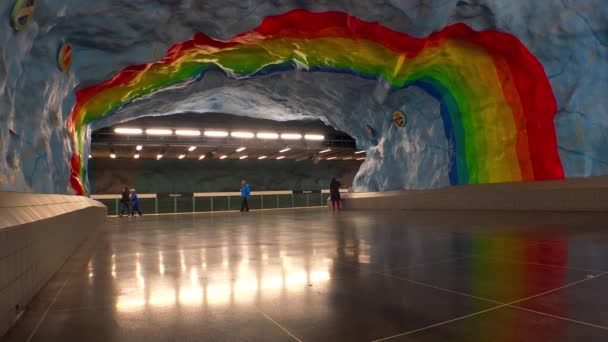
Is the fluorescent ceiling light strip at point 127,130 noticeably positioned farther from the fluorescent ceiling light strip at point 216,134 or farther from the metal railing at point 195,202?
the metal railing at point 195,202

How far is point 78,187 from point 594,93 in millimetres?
14351

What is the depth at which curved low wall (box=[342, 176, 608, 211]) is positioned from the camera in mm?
9266

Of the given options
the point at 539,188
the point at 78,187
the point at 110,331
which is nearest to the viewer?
the point at 110,331

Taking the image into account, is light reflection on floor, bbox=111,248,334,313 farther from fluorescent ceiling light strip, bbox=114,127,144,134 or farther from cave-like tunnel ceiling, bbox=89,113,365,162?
cave-like tunnel ceiling, bbox=89,113,365,162

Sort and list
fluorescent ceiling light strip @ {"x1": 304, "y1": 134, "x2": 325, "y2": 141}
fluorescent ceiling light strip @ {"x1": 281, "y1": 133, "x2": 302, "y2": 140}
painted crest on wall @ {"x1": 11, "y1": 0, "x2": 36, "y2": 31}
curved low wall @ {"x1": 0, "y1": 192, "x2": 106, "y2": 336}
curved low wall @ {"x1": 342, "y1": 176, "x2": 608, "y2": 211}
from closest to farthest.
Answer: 1. curved low wall @ {"x1": 0, "y1": 192, "x2": 106, "y2": 336}
2. painted crest on wall @ {"x1": 11, "y1": 0, "x2": 36, "y2": 31}
3. curved low wall @ {"x1": 342, "y1": 176, "x2": 608, "y2": 211}
4. fluorescent ceiling light strip @ {"x1": 281, "y1": 133, "x2": 302, "y2": 140}
5. fluorescent ceiling light strip @ {"x1": 304, "y1": 134, "x2": 325, "y2": 141}

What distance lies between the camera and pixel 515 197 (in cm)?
1075

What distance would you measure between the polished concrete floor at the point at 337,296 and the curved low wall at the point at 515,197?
5.79 meters

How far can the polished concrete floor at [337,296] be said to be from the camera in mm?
1981

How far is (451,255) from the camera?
401cm

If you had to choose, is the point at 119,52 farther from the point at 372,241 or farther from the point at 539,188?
the point at 539,188

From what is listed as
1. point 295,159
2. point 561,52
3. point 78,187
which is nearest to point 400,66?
point 561,52

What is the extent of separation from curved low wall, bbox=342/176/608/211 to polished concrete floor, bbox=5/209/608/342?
5.79m

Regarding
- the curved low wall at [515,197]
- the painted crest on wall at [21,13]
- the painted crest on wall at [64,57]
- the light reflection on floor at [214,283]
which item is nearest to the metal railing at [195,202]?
the curved low wall at [515,197]

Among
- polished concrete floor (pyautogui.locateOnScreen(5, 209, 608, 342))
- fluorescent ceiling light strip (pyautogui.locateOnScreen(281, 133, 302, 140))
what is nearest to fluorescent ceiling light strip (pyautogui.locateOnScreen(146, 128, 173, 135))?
fluorescent ceiling light strip (pyautogui.locateOnScreen(281, 133, 302, 140))
